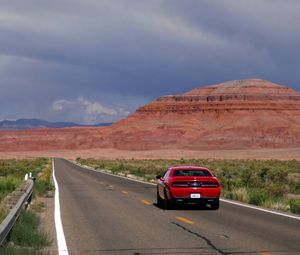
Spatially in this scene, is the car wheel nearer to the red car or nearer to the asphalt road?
the red car

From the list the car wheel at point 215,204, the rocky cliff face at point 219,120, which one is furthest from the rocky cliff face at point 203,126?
the car wheel at point 215,204

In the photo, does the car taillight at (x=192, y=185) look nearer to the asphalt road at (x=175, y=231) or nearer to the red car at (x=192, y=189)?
the red car at (x=192, y=189)

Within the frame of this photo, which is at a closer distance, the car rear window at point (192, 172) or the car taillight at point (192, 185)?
the car taillight at point (192, 185)

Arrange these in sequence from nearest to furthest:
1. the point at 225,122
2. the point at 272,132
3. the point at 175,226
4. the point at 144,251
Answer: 1. the point at 144,251
2. the point at 175,226
3. the point at 272,132
4. the point at 225,122

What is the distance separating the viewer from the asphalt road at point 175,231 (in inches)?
416

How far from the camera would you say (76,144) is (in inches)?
7165

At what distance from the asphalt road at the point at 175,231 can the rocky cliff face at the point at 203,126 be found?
132 m

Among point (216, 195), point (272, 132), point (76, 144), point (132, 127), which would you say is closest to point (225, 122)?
point (272, 132)

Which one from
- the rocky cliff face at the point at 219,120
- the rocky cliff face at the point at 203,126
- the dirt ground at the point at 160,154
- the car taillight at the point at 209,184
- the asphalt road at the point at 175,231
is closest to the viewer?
the asphalt road at the point at 175,231

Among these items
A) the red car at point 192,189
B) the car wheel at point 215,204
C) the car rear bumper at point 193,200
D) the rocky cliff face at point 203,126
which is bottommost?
the car wheel at point 215,204

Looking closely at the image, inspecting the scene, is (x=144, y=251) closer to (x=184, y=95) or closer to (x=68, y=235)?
(x=68, y=235)

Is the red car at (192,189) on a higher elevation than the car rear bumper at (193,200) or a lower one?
higher

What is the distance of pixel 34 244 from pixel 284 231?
211 inches

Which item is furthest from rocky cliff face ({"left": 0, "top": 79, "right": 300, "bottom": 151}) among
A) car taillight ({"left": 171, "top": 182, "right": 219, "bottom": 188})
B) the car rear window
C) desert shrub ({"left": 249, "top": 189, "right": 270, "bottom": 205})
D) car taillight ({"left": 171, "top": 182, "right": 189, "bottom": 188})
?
car taillight ({"left": 171, "top": 182, "right": 189, "bottom": 188})
